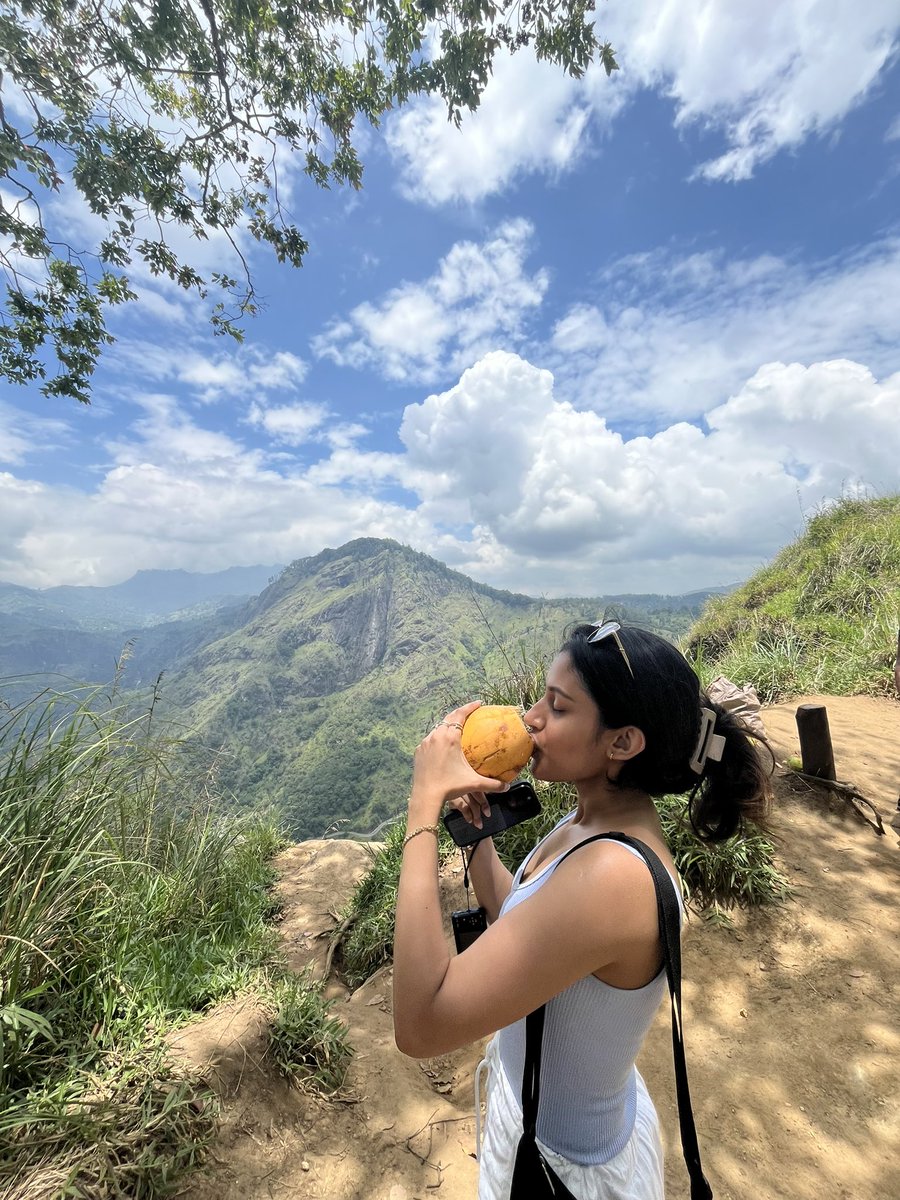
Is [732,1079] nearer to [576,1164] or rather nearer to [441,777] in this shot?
[576,1164]

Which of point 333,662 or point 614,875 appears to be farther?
point 333,662

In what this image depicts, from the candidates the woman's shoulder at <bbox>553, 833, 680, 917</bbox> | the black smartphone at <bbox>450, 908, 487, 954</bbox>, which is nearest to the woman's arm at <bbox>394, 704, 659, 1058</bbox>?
the woman's shoulder at <bbox>553, 833, 680, 917</bbox>

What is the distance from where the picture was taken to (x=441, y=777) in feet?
4.41

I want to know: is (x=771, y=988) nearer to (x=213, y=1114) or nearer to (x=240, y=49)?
(x=213, y=1114)

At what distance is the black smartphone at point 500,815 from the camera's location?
56.9 inches

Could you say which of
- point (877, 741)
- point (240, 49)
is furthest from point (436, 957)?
point (240, 49)

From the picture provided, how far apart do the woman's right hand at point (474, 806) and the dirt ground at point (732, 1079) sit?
2094mm

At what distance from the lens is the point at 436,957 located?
112cm

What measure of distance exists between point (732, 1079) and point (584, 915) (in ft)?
10.1

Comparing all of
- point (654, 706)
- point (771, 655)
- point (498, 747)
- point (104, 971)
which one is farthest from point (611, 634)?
point (771, 655)

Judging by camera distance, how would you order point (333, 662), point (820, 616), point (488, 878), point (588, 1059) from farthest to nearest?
1. point (333, 662)
2. point (820, 616)
3. point (488, 878)
4. point (588, 1059)

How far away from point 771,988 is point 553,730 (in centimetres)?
342

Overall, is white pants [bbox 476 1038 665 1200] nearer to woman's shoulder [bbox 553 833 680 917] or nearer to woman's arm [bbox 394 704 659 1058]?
woman's arm [bbox 394 704 659 1058]

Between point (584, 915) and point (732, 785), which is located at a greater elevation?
point (732, 785)
